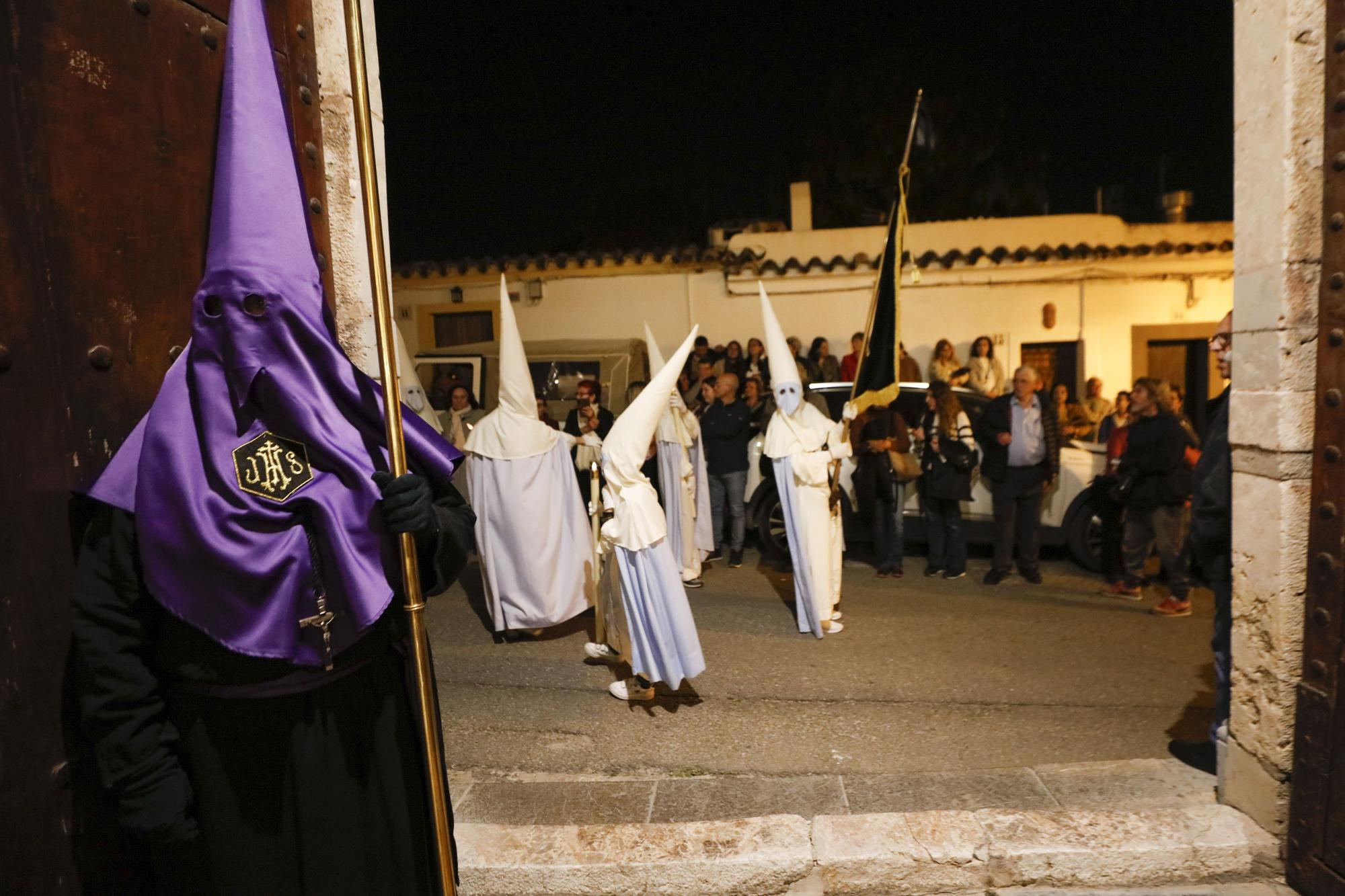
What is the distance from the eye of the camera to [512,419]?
19.9 feet

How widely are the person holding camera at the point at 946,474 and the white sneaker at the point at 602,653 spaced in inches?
129

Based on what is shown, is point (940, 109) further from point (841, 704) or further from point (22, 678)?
point (22, 678)

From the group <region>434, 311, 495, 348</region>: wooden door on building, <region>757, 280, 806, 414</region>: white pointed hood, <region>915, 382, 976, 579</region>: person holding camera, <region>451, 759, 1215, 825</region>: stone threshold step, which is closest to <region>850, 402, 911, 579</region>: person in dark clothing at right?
<region>915, 382, 976, 579</region>: person holding camera

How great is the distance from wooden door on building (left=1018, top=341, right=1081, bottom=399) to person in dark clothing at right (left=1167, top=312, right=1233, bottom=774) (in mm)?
10003

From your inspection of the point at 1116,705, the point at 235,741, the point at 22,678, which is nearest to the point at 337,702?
the point at 235,741

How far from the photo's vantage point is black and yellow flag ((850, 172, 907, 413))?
583cm

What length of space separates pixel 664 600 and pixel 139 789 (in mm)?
2918

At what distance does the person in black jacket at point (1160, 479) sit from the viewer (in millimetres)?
6074

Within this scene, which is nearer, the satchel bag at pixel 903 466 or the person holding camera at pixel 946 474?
the person holding camera at pixel 946 474

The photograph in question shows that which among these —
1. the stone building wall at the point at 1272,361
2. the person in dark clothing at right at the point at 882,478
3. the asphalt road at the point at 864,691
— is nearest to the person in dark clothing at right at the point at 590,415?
the asphalt road at the point at 864,691

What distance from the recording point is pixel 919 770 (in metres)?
3.81

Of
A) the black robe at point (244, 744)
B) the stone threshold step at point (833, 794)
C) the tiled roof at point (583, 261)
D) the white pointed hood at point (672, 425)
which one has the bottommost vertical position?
the stone threshold step at point (833, 794)

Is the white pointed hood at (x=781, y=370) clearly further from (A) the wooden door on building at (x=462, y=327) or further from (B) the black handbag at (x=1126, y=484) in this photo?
(A) the wooden door on building at (x=462, y=327)

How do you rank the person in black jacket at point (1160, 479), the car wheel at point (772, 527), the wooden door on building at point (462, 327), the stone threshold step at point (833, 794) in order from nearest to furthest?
the stone threshold step at point (833, 794)
the person in black jacket at point (1160, 479)
the car wheel at point (772, 527)
the wooden door on building at point (462, 327)
